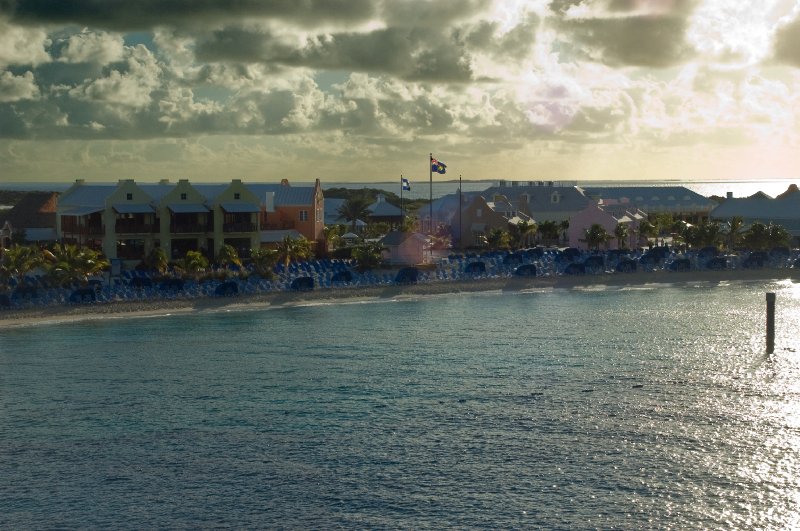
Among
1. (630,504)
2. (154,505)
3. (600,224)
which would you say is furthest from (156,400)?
(600,224)

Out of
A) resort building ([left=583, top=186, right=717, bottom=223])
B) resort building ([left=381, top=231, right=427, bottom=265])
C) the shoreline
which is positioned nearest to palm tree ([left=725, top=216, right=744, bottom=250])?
the shoreline

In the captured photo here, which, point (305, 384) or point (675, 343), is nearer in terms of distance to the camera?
point (305, 384)

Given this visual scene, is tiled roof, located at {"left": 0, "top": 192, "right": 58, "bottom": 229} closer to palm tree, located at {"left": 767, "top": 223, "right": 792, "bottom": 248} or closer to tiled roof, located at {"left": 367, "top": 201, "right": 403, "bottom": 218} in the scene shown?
tiled roof, located at {"left": 367, "top": 201, "right": 403, "bottom": 218}

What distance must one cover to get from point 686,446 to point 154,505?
59.3 ft

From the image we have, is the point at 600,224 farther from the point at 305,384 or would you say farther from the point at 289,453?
the point at 289,453

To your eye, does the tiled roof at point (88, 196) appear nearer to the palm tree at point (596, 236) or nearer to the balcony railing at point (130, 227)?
the balcony railing at point (130, 227)

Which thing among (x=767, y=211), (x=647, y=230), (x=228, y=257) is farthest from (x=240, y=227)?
(x=767, y=211)

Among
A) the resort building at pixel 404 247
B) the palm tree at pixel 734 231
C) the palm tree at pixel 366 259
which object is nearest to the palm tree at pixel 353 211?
the resort building at pixel 404 247

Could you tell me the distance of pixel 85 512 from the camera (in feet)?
89.7

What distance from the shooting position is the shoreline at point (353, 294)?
2460 inches

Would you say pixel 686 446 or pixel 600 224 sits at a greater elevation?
pixel 600 224

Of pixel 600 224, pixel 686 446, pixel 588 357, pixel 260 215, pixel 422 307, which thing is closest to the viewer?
pixel 686 446

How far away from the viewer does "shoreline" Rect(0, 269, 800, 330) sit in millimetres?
62481

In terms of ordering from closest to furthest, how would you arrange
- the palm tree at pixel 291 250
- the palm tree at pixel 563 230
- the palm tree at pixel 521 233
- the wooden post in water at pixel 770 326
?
1. the wooden post in water at pixel 770 326
2. the palm tree at pixel 291 250
3. the palm tree at pixel 521 233
4. the palm tree at pixel 563 230
